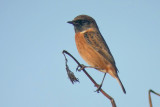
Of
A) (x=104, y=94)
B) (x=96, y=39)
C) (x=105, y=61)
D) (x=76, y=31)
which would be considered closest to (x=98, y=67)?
(x=105, y=61)

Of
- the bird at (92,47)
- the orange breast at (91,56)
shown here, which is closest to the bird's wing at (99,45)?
the bird at (92,47)

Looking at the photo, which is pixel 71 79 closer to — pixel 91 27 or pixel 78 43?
pixel 78 43

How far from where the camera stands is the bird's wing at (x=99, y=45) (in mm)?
6219

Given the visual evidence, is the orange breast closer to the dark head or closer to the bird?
the bird

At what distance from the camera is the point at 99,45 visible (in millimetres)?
6352

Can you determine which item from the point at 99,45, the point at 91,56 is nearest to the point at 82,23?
the point at 99,45

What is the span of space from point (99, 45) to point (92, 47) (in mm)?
223

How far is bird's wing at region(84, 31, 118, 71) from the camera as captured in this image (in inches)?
245

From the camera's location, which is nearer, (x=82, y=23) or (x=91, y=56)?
(x=91, y=56)

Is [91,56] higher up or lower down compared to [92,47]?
lower down

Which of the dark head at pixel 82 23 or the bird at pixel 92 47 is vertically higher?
the dark head at pixel 82 23

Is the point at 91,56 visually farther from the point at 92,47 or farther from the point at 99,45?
the point at 99,45

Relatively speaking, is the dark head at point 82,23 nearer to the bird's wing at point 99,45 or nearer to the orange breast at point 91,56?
the bird's wing at point 99,45

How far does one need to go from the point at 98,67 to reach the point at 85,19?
161 cm
